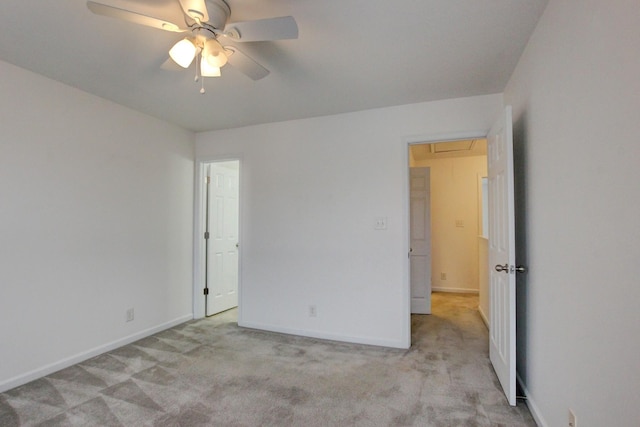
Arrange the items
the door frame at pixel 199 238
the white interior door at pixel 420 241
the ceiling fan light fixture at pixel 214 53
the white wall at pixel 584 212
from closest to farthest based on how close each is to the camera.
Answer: the white wall at pixel 584 212, the ceiling fan light fixture at pixel 214 53, the door frame at pixel 199 238, the white interior door at pixel 420 241

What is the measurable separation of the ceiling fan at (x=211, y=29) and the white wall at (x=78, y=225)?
157cm

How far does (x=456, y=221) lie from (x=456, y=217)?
2.8 inches

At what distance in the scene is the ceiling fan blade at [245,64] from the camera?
71.4 inches

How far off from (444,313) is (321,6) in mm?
3865

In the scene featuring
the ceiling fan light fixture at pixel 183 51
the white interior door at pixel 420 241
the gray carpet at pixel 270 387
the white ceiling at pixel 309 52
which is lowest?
the gray carpet at pixel 270 387

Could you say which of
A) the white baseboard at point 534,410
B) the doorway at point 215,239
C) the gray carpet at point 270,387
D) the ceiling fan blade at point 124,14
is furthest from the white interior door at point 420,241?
the ceiling fan blade at point 124,14

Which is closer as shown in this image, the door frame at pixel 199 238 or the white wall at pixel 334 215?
the white wall at pixel 334 215

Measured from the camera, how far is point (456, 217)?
5.61 metres

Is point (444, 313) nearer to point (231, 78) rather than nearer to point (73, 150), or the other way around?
point (231, 78)

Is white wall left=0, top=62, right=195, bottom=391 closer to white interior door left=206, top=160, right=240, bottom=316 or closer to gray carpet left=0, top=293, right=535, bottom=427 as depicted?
gray carpet left=0, top=293, right=535, bottom=427

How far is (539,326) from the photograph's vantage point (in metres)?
1.88

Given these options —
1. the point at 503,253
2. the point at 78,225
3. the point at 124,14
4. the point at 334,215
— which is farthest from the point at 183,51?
the point at 503,253

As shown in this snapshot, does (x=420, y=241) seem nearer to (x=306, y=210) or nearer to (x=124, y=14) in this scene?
(x=306, y=210)

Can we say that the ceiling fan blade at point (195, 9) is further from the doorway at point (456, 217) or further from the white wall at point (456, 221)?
the white wall at point (456, 221)
